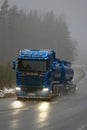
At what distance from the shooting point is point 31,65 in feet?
104

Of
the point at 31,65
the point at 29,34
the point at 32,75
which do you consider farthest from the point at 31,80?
the point at 29,34

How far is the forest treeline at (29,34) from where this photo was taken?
391ft

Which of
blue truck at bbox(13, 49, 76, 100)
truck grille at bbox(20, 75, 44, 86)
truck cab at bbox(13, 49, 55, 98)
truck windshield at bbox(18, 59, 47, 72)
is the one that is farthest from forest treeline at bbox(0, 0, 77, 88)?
truck grille at bbox(20, 75, 44, 86)

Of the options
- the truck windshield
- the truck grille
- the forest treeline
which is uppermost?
the truck windshield

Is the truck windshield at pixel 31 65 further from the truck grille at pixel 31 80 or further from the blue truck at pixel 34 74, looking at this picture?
the truck grille at pixel 31 80

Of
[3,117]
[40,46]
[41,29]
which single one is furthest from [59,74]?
[41,29]

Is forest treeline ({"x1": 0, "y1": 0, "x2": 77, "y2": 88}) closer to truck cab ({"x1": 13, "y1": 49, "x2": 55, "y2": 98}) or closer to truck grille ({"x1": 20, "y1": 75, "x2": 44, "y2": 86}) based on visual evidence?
truck cab ({"x1": 13, "y1": 49, "x2": 55, "y2": 98})

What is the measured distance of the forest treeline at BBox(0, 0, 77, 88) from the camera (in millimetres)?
119250

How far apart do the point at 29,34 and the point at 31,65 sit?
10131 cm

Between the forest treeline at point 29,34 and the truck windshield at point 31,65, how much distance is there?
239 feet

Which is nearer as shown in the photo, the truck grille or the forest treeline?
the truck grille

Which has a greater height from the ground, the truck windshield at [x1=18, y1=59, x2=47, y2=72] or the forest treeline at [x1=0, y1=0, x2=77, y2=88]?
the truck windshield at [x1=18, y1=59, x2=47, y2=72]

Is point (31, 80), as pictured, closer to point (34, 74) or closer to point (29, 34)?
point (34, 74)

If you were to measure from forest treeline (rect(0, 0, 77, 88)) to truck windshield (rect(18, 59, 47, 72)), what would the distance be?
239ft
